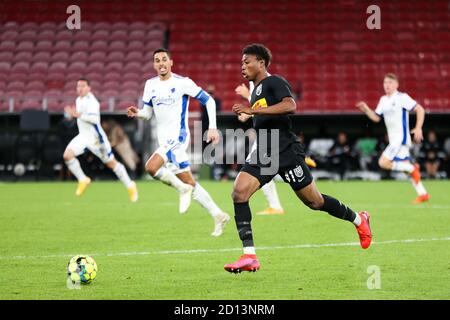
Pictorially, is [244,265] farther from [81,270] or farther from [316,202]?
[81,270]

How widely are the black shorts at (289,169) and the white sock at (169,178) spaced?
449 centimetres

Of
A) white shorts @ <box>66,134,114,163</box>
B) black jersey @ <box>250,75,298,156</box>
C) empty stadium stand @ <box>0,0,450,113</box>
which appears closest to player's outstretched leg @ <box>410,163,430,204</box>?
white shorts @ <box>66,134,114,163</box>

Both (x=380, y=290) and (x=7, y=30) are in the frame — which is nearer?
(x=380, y=290)

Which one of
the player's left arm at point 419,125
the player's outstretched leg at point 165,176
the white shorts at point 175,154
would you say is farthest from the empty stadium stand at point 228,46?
the white shorts at point 175,154

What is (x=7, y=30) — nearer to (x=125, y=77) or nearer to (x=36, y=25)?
(x=36, y=25)

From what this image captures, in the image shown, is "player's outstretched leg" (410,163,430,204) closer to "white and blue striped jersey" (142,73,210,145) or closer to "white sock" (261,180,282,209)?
"white sock" (261,180,282,209)

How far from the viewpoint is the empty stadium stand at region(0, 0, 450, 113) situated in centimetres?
3052

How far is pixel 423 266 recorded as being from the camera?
8.69 meters

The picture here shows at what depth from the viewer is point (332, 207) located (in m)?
9.13

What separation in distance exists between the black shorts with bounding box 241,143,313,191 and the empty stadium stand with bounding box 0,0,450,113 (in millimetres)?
20657

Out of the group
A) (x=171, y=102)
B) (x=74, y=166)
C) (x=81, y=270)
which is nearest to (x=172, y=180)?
(x=171, y=102)

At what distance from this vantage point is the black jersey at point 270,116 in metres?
8.52
